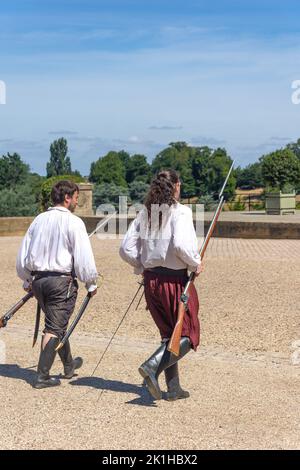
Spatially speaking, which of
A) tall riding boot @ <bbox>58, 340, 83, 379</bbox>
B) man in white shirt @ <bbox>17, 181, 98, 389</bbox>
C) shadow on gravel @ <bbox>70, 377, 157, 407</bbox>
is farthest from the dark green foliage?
man in white shirt @ <bbox>17, 181, 98, 389</bbox>

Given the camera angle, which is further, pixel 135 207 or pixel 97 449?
pixel 135 207

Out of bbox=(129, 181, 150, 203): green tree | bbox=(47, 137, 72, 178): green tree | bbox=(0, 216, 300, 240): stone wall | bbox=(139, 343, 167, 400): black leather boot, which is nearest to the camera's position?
bbox=(139, 343, 167, 400): black leather boot

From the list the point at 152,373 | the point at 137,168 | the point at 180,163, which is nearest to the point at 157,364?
the point at 152,373

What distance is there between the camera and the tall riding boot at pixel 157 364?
18.6 ft

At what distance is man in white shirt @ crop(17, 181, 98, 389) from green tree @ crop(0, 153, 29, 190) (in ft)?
122

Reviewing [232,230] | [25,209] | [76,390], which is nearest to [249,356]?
[76,390]

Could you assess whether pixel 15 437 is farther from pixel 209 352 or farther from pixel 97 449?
pixel 209 352

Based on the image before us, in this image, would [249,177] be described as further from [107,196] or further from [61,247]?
[61,247]

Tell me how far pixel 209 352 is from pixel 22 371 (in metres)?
1.74

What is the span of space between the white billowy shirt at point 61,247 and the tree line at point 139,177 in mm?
21744

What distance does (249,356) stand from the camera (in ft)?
25.1

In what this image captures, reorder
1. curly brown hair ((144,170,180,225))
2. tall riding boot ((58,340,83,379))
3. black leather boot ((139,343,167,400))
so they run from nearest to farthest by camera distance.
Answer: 1. black leather boot ((139,343,167,400))
2. curly brown hair ((144,170,180,225))
3. tall riding boot ((58,340,83,379))

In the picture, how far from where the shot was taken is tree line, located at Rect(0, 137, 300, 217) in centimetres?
3025

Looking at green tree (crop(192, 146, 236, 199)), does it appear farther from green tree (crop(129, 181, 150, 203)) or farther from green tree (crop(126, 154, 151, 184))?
green tree (crop(126, 154, 151, 184))
